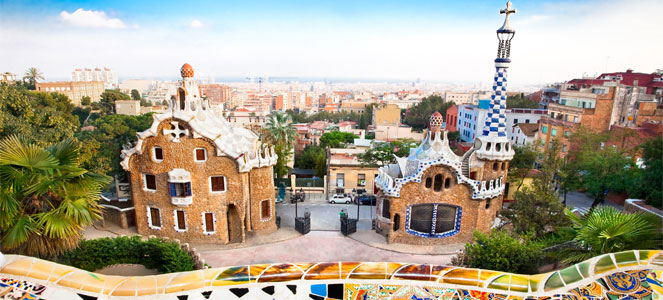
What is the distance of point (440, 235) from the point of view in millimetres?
19312

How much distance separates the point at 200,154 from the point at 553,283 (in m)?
15.6

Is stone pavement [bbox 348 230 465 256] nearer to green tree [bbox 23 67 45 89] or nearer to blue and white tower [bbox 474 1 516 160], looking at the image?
blue and white tower [bbox 474 1 516 160]

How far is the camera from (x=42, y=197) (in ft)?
32.8

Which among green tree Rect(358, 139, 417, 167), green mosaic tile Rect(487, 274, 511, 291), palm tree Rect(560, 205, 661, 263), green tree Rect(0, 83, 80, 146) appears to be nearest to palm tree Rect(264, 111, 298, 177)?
green tree Rect(358, 139, 417, 167)

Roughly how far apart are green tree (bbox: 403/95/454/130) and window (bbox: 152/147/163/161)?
51871 millimetres

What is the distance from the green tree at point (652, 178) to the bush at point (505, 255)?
305 inches

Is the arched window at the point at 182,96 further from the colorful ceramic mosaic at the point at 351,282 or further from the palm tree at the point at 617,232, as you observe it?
the palm tree at the point at 617,232

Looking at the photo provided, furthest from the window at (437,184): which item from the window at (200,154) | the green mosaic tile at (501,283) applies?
the window at (200,154)

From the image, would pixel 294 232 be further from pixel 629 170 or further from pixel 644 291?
pixel 629 170

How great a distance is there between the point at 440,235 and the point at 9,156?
17.5 metres

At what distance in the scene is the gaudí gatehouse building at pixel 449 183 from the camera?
18422 millimetres

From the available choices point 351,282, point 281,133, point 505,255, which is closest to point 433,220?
point 505,255

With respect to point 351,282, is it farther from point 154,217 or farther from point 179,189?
point 154,217

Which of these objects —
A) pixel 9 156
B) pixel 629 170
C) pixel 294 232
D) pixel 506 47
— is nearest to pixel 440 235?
pixel 294 232
